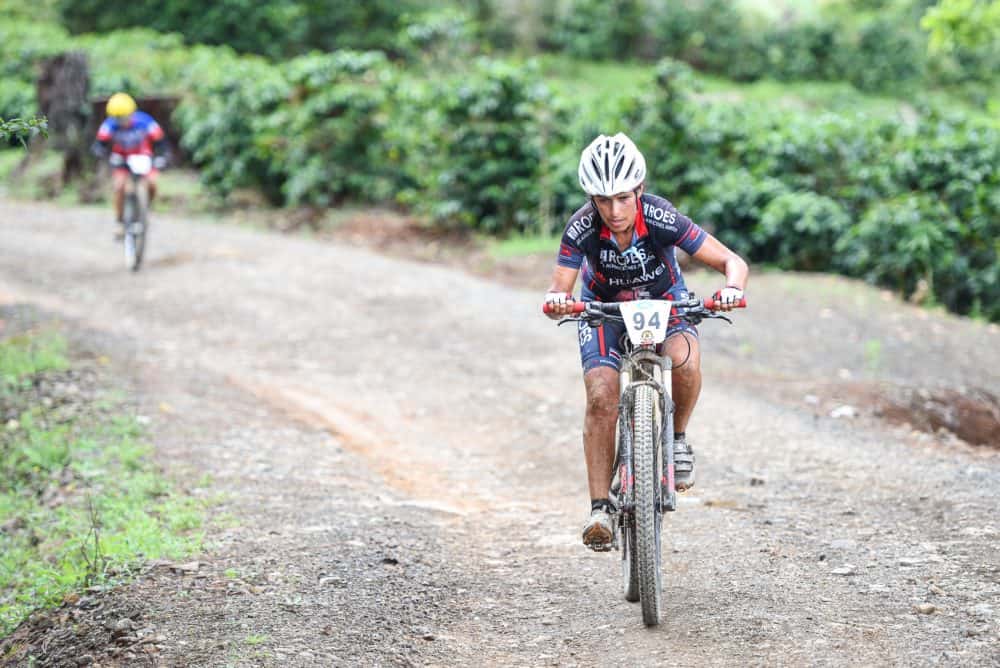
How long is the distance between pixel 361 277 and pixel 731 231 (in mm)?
4826

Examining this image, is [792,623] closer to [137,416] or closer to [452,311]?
[137,416]

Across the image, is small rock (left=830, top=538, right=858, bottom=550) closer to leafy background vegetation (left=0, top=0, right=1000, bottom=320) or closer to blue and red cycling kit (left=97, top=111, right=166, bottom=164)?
Result: leafy background vegetation (left=0, top=0, right=1000, bottom=320)

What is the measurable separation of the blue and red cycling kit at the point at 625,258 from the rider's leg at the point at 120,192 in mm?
10001

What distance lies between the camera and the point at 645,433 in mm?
4410

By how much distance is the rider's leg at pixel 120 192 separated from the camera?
43.9 ft

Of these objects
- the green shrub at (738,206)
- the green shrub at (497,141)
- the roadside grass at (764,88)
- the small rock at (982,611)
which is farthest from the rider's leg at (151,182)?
the roadside grass at (764,88)

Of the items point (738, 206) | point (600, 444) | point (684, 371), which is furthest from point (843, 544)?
point (738, 206)

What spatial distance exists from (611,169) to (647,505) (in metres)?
1.44

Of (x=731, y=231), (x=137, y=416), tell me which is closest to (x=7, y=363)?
(x=137, y=416)

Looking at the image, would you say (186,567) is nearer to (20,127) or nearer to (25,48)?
(20,127)

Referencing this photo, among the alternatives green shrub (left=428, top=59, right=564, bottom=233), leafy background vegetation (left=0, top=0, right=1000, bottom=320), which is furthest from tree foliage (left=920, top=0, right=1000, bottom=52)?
green shrub (left=428, top=59, right=564, bottom=233)

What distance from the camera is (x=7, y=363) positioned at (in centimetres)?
921

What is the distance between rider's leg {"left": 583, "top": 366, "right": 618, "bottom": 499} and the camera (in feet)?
15.3

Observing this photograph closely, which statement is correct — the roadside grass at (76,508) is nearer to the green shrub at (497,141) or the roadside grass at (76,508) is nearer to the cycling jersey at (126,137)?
the cycling jersey at (126,137)
